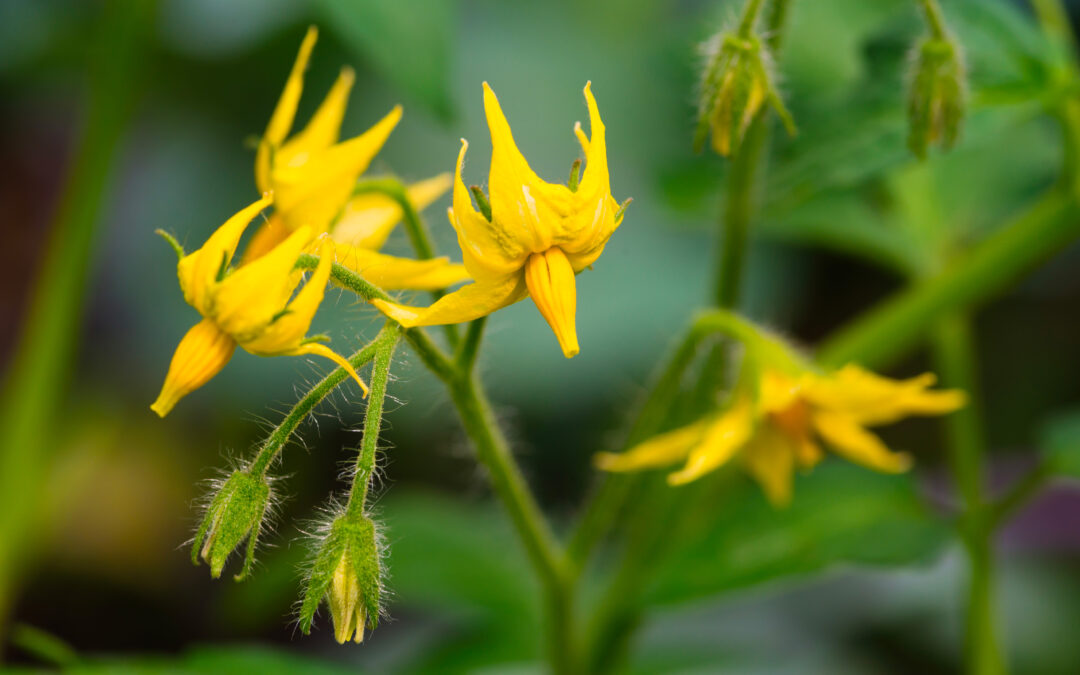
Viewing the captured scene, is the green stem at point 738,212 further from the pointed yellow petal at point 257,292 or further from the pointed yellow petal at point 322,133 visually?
the pointed yellow petal at point 257,292

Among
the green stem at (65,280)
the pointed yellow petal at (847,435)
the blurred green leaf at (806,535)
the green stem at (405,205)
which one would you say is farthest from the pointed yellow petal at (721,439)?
the green stem at (65,280)

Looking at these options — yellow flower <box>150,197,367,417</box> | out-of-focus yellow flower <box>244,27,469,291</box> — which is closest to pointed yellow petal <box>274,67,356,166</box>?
out-of-focus yellow flower <box>244,27,469,291</box>

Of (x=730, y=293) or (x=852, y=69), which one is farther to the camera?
(x=852, y=69)

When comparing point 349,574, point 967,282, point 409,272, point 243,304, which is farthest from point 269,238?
point 967,282

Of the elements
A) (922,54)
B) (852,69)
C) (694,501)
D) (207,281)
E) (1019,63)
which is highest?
(852,69)

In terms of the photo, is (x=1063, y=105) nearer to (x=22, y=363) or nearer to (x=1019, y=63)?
(x=1019, y=63)

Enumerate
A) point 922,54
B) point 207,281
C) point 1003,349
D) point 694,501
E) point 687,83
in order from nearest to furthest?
point 207,281 → point 922,54 → point 694,501 → point 687,83 → point 1003,349

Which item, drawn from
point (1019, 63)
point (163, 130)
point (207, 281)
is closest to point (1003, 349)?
point (1019, 63)
